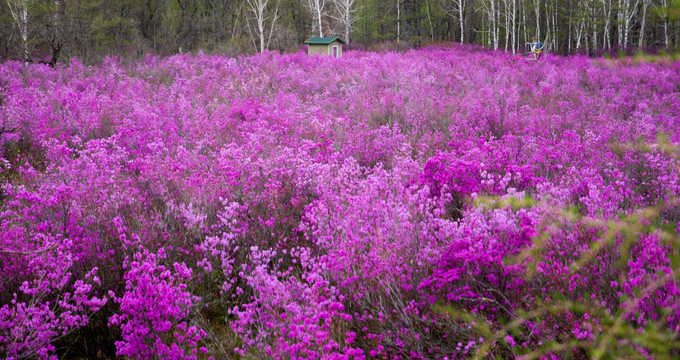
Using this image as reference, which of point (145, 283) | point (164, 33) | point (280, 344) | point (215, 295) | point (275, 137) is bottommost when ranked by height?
point (215, 295)

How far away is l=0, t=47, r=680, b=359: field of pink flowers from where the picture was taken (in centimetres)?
212

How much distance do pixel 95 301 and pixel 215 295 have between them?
97 centimetres

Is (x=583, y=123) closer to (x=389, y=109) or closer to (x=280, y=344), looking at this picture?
(x=389, y=109)

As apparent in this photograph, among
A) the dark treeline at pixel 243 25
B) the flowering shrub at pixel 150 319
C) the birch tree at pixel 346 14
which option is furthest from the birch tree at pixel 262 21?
the flowering shrub at pixel 150 319

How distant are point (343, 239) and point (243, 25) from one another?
131 ft

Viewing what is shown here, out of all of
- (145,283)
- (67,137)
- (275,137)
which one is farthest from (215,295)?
(67,137)

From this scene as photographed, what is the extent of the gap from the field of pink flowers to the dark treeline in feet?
4.61

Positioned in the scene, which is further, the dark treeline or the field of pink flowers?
the dark treeline

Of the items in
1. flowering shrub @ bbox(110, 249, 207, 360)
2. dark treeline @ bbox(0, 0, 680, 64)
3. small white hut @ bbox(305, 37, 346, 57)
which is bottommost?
flowering shrub @ bbox(110, 249, 207, 360)

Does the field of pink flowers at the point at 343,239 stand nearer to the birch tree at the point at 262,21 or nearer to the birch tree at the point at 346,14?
the birch tree at the point at 262,21

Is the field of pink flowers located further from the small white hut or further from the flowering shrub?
the small white hut

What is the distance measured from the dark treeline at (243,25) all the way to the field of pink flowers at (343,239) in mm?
1404

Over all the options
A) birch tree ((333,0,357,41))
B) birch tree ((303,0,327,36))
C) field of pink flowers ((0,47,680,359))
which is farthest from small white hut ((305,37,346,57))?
field of pink flowers ((0,47,680,359))

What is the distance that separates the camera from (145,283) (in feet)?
7.87
